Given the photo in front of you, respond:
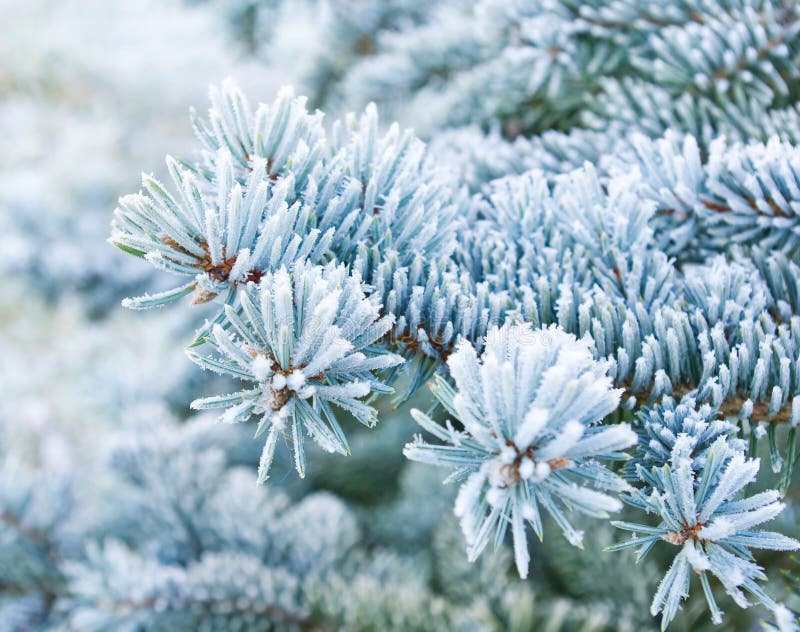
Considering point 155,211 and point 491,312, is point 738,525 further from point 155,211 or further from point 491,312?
point 155,211

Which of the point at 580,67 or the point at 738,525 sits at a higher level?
the point at 580,67

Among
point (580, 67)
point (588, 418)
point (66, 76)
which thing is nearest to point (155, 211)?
point (588, 418)

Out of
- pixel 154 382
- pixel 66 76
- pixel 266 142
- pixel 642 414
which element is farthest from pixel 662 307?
pixel 66 76

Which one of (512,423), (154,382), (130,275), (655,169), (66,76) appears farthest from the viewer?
(66,76)

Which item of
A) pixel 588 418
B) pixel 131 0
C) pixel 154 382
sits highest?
pixel 131 0

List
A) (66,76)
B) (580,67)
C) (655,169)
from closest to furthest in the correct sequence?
(655,169) < (580,67) < (66,76)

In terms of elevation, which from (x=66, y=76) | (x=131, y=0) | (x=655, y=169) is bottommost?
(x=655, y=169)

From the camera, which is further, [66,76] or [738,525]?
[66,76]

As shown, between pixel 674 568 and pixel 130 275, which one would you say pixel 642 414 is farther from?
pixel 130 275

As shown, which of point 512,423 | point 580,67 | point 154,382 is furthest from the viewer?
point 154,382
